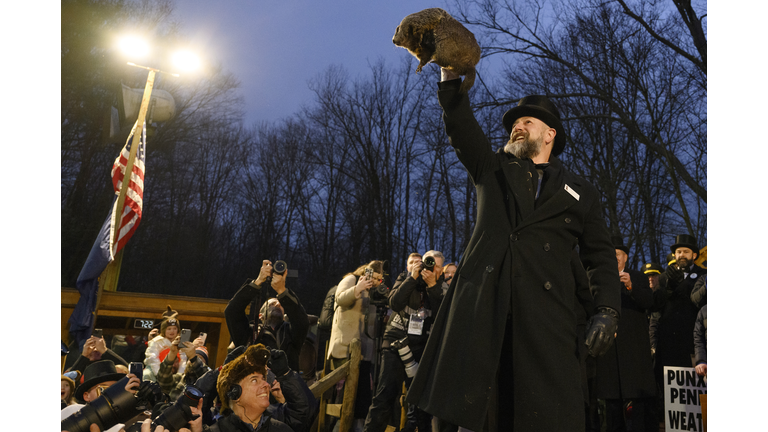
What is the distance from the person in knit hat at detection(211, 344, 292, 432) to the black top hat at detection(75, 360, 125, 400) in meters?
0.91

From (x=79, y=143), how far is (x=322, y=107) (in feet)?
32.2

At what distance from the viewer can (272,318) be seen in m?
6.10

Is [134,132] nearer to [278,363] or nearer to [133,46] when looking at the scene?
[133,46]

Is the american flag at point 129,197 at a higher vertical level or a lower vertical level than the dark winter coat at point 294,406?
higher

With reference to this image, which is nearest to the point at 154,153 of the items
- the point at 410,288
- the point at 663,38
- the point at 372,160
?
the point at 372,160

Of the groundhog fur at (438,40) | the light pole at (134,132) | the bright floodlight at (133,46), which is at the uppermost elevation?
the bright floodlight at (133,46)

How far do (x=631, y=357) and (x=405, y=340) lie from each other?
7.01ft

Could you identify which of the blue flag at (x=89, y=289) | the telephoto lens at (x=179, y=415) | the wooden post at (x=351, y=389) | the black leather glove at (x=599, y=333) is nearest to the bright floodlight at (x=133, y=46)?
the blue flag at (x=89, y=289)

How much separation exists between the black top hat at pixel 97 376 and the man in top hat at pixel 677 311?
16.5 ft

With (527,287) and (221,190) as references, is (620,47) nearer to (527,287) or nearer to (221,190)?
(527,287)

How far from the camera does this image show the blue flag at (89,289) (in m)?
8.32

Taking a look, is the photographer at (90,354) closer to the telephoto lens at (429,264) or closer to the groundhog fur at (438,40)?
the telephoto lens at (429,264)

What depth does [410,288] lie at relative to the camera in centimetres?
582

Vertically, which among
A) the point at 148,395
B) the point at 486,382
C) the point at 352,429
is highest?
the point at 486,382
